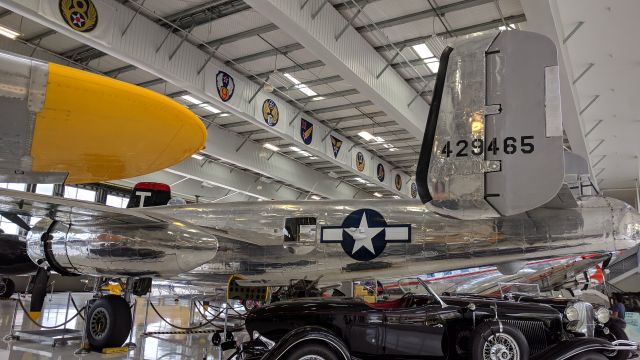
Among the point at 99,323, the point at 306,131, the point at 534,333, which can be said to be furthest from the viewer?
the point at 306,131

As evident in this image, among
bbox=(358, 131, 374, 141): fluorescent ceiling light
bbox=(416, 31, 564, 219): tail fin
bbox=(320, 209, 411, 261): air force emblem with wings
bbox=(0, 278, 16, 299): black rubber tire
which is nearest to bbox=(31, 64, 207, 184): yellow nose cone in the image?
bbox=(416, 31, 564, 219): tail fin

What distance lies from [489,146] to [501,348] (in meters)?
2.31

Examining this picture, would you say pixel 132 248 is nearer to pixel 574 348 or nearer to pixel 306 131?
pixel 574 348

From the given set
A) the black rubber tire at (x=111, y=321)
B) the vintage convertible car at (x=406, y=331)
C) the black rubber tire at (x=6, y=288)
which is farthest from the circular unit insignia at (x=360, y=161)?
the vintage convertible car at (x=406, y=331)

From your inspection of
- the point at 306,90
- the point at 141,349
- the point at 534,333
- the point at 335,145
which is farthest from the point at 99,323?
the point at 335,145

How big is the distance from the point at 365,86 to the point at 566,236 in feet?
24.8

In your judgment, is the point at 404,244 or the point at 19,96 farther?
the point at 404,244

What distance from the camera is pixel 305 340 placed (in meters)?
4.82

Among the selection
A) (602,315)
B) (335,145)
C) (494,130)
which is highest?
(335,145)

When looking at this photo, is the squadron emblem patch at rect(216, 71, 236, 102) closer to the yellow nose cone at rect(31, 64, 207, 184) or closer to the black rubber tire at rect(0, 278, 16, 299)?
the yellow nose cone at rect(31, 64, 207, 184)

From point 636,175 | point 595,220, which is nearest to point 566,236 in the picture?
point 595,220

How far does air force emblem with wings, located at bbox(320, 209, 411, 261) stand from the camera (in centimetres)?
661

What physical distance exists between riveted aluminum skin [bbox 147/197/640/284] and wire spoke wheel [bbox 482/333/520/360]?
1.10 m

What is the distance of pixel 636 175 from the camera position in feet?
74.8
